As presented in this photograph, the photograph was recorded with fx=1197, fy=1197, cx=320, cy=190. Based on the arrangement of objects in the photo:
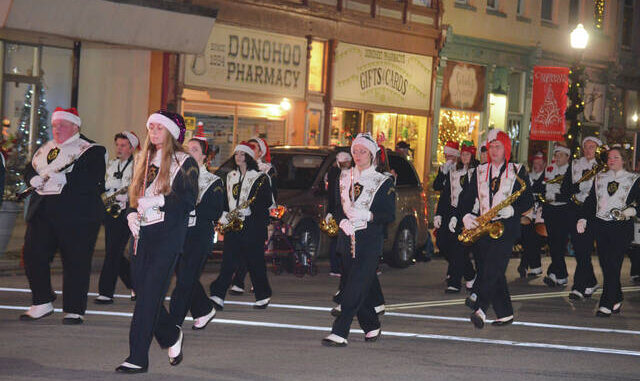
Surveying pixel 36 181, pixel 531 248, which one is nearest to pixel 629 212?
pixel 531 248

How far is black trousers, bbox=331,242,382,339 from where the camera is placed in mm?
10703

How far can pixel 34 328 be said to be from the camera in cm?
1080

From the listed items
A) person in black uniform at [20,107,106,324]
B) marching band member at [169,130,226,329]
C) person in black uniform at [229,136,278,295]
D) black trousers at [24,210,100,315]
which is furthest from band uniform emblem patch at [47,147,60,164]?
person in black uniform at [229,136,278,295]

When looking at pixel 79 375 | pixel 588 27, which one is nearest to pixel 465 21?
pixel 588 27

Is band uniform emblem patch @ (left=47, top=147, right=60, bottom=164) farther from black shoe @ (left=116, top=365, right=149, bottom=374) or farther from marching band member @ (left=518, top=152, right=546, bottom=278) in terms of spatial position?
marching band member @ (left=518, top=152, right=546, bottom=278)

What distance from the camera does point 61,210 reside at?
11398 mm

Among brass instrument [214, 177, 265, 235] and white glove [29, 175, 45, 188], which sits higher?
white glove [29, 175, 45, 188]

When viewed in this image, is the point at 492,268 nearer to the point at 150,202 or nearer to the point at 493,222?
the point at 493,222

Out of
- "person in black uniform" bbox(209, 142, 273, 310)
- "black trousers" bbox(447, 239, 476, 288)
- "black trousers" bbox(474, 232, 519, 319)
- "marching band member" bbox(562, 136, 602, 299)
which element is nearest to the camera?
"black trousers" bbox(474, 232, 519, 319)

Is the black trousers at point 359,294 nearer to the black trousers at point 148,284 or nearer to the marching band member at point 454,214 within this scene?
the black trousers at point 148,284

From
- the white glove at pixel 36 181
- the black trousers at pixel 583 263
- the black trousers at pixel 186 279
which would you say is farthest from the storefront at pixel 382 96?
the black trousers at pixel 186 279

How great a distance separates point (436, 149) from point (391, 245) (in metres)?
15.3

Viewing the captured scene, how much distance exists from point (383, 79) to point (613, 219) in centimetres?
1751

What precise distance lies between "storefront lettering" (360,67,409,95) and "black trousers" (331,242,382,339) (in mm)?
19639
